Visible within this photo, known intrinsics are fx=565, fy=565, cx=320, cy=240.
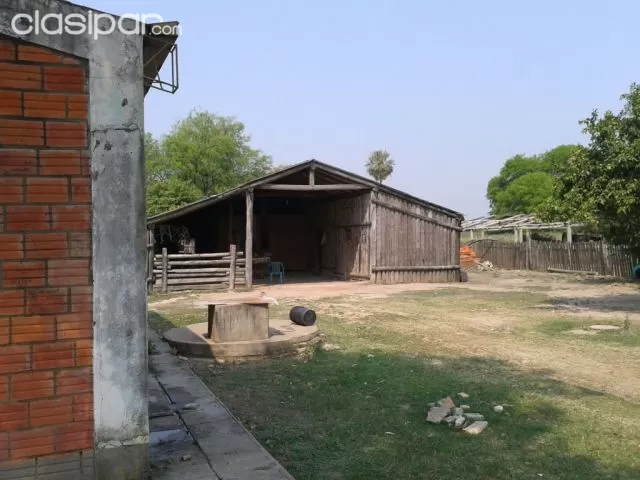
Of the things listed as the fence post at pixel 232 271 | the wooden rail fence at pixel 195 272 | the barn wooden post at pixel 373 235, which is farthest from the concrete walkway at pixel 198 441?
the barn wooden post at pixel 373 235

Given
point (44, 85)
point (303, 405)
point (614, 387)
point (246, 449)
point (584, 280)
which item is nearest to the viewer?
point (44, 85)

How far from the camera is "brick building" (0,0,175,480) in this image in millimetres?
3387

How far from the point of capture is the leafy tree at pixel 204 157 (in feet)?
161

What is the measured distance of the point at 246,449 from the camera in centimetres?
436

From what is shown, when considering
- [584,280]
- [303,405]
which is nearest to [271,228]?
[584,280]

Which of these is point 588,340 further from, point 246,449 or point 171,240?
point 171,240

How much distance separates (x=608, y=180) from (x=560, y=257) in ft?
51.9

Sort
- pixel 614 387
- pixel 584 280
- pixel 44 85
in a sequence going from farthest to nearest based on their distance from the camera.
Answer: pixel 584 280 < pixel 614 387 < pixel 44 85

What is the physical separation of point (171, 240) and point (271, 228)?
19.1ft

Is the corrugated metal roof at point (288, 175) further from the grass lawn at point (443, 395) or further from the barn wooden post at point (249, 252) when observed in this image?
the grass lawn at point (443, 395)

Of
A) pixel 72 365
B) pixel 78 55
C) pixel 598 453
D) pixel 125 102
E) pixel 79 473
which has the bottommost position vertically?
pixel 598 453

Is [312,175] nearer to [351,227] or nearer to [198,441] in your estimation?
[351,227]

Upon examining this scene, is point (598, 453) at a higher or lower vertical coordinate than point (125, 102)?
lower

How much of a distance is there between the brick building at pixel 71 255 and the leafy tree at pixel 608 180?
1105cm
